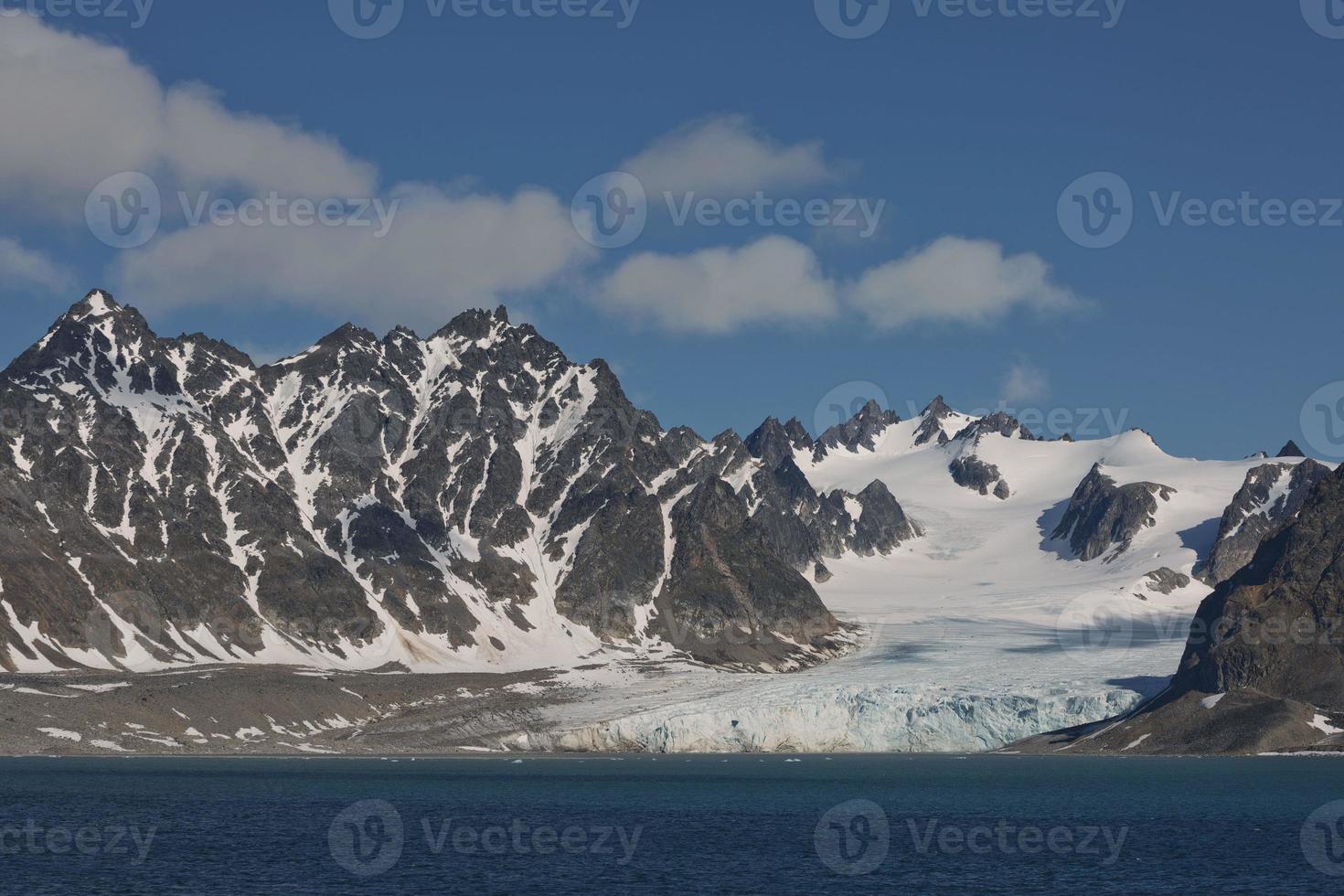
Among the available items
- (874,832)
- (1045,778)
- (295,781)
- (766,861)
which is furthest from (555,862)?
(1045,778)

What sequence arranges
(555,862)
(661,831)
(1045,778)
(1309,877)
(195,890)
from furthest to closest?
1. (1045,778)
2. (661,831)
3. (555,862)
4. (1309,877)
5. (195,890)

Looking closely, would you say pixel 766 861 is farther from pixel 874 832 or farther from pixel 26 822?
pixel 26 822

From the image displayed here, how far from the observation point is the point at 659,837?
4919 inches

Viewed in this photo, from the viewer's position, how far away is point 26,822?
408 feet

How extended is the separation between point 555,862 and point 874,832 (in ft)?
106

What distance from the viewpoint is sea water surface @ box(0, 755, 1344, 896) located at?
9812 cm

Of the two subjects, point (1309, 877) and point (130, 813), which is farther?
point (130, 813)

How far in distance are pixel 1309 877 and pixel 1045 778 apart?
99.2 m

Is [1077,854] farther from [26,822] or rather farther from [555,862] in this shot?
[26,822]

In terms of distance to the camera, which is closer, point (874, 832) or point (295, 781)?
point (874, 832)

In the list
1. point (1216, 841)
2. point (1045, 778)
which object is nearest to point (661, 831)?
point (1216, 841)

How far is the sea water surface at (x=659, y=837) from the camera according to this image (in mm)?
98125

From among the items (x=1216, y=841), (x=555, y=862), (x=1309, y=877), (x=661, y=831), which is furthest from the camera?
(x=661, y=831)

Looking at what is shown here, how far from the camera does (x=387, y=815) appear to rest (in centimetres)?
13988
